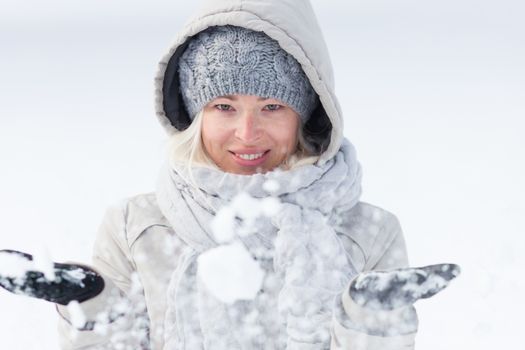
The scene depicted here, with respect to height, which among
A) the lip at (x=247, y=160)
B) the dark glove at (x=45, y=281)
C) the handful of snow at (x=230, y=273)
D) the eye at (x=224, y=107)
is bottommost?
the handful of snow at (x=230, y=273)

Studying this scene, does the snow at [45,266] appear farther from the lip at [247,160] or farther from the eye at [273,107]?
the eye at [273,107]

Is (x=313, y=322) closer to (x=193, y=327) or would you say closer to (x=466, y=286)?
(x=193, y=327)

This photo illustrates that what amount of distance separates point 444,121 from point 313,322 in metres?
2.25

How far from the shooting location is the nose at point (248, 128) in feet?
5.98

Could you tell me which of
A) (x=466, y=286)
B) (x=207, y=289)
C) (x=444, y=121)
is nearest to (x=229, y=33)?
(x=207, y=289)

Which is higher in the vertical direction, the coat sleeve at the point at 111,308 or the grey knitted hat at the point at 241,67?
the grey knitted hat at the point at 241,67

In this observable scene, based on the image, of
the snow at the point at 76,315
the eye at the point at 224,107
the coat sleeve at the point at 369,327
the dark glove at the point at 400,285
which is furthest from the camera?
the eye at the point at 224,107

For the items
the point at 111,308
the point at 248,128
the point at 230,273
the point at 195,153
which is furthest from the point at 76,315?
the point at 248,128

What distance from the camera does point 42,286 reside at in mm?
1652

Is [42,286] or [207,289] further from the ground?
[42,286]

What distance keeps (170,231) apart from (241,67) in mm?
429

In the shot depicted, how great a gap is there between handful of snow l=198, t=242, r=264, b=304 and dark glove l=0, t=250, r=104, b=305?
25 cm

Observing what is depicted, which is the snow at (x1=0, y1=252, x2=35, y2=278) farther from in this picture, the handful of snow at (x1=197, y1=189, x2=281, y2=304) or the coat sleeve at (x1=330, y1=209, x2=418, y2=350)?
the coat sleeve at (x1=330, y1=209, x2=418, y2=350)

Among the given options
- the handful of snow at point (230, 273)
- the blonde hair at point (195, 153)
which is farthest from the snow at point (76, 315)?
the blonde hair at point (195, 153)
